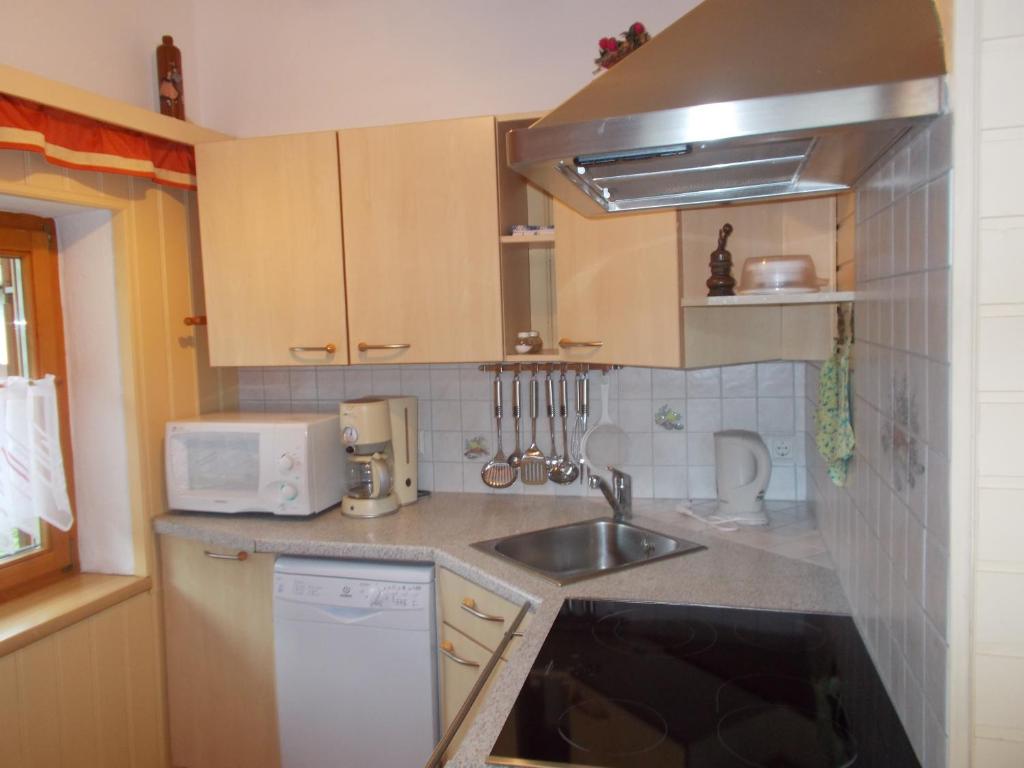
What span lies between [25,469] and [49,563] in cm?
30

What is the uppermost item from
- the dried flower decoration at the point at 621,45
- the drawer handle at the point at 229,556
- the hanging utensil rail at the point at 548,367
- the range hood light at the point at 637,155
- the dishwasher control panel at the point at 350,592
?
the dried flower decoration at the point at 621,45

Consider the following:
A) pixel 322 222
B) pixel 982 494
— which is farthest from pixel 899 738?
pixel 322 222

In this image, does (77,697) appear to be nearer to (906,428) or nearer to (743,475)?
(743,475)

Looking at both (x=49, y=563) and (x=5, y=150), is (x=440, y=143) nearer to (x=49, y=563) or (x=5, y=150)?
(x=5, y=150)

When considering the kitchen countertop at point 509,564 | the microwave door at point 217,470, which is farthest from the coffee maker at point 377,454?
the microwave door at point 217,470

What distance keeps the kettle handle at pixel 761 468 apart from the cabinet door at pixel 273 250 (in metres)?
1.22

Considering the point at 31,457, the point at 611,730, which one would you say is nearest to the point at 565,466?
the point at 611,730

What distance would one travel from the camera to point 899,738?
1.07 metres

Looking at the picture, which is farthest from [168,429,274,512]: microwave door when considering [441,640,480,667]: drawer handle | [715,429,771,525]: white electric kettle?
[715,429,771,525]: white electric kettle

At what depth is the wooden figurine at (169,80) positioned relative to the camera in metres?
2.44

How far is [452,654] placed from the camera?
6.25 ft

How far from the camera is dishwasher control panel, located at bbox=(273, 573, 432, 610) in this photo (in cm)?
195

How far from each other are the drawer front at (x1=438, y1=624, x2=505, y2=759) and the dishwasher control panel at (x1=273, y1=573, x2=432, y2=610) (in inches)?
4.4

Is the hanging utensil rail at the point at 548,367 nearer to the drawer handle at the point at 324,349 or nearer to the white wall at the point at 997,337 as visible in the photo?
the drawer handle at the point at 324,349
